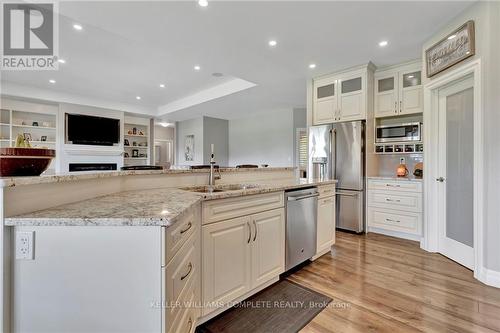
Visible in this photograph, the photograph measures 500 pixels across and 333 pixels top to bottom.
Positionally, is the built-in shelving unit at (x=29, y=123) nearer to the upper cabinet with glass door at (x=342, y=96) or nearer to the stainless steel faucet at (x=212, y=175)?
the stainless steel faucet at (x=212, y=175)

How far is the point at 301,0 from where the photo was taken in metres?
2.33

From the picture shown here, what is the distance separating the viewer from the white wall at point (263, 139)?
6.80 m

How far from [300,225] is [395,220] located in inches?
80.0

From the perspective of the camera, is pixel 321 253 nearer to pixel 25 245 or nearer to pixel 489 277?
pixel 489 277

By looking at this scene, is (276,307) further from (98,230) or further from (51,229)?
(51,229)

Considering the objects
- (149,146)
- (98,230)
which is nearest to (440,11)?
(98,230)

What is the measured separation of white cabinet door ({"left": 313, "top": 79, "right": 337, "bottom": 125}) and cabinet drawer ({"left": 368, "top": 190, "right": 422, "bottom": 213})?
145cm

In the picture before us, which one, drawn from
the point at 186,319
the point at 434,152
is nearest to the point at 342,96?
the point at 434,152

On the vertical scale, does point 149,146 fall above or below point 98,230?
above

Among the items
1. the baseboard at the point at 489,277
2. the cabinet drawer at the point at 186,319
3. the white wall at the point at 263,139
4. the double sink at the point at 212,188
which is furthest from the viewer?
the white wall at the point at 263,139

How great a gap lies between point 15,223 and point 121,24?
2.52 m

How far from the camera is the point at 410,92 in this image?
364 cm

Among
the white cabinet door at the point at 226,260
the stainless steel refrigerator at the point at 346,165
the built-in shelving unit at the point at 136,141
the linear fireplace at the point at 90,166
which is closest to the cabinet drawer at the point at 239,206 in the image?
the white cabinet door at the point at 226,260

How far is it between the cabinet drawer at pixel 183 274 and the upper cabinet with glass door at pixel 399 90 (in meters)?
3.70
